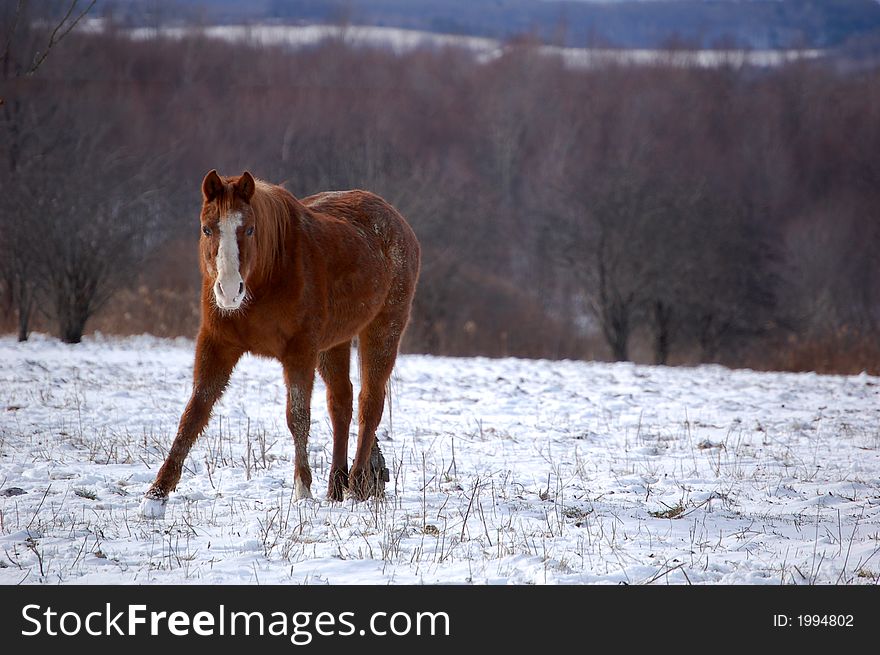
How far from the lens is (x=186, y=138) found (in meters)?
38.8

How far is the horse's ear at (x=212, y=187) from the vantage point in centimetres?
475

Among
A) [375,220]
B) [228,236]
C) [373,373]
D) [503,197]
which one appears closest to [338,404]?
[373,373]

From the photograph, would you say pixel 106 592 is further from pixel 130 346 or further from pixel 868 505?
pixel 130 346

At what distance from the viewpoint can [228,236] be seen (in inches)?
185

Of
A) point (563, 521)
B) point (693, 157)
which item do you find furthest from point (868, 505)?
point (693, 157)

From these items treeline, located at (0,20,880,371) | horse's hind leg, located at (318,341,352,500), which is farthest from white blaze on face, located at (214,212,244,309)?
treeline, located at (0,20,880,371)

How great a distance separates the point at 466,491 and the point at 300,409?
1.25 metres

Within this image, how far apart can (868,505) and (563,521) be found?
2.15m

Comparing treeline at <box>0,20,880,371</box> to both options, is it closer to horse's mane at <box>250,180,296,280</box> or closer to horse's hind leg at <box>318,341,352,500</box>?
horse's hind leg at <box>318,341,352,500</box>

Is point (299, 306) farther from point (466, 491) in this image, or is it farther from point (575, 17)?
point (575, 17)

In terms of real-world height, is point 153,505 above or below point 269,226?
below

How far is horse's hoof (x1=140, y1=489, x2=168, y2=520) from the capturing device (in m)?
4.70

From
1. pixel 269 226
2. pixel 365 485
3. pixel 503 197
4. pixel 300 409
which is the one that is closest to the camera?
pixel 269 226

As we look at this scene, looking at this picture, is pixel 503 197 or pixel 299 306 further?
pixel 503 197
